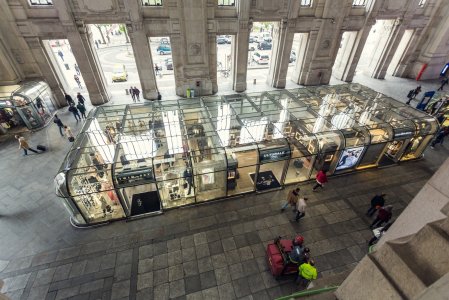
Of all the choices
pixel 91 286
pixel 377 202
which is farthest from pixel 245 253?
pixel 377 202

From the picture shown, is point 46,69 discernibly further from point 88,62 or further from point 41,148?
point 41,148

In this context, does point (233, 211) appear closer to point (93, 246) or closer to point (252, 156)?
point (252, 156)

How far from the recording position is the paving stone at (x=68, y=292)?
27.3 ft

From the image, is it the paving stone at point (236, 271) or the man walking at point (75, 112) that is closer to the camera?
the paving stone at point (236, 271)

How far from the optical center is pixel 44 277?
8.84 m

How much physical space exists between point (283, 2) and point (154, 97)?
47.9 feet

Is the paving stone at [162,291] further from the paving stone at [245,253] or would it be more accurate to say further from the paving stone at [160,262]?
the paving stone at [245,253]

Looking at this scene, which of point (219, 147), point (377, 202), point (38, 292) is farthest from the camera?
point (219, 147)

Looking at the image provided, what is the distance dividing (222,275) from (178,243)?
8.00 feet

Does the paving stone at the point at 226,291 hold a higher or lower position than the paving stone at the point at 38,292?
higher

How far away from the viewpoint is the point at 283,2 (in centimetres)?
1970

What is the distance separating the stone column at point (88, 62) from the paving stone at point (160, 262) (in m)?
17.1

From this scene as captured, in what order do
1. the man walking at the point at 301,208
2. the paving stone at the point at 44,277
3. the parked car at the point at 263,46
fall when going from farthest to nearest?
1. the parked car at the point at 263,46
2. the man walking at the point at 301,208
3. the paving stone at the point at 44,277

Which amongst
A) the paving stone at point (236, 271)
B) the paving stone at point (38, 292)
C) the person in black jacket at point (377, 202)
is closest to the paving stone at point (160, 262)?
the paving stone at point (236, 271)
